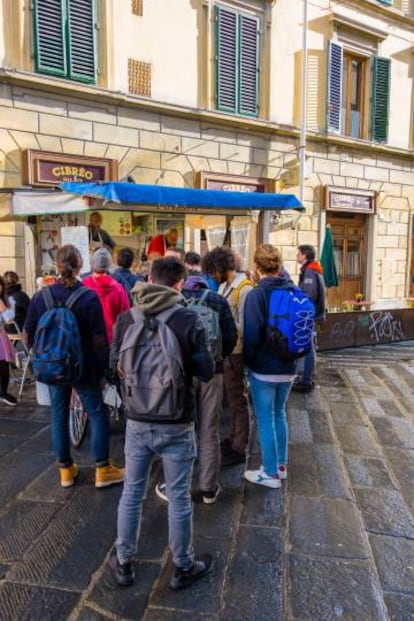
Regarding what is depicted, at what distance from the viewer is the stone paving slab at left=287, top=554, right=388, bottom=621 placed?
89.3 inches

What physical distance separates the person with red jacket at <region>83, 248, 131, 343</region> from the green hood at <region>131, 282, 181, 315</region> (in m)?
1.87

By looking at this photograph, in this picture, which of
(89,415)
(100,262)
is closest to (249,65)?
(100,262)

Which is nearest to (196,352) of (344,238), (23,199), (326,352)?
(23,199)

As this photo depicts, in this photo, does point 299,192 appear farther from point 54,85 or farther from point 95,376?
point 95,376

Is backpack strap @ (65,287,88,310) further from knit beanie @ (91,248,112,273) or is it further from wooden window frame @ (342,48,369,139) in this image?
wooden window frame @ (342,48,369,139)

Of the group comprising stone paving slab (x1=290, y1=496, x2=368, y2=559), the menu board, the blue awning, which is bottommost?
stone paving slab (x1=290, y1=496, x2=368, y2=559)

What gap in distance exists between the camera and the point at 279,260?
11.1 ft

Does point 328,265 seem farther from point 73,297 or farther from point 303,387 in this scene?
point 73,297

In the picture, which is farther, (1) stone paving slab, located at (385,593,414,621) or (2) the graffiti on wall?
(2) the graffiti on wall

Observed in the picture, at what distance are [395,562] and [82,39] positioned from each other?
8.52 meters

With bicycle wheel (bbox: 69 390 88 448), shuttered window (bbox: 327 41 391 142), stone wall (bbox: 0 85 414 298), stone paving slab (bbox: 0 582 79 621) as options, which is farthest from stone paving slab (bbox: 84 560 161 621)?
shuttered window (bbox: 327 41 391 142)

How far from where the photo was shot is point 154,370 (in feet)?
7.36

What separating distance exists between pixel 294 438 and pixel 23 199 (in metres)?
3.94

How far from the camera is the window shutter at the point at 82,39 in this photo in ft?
25.6
